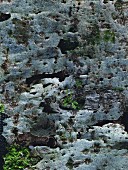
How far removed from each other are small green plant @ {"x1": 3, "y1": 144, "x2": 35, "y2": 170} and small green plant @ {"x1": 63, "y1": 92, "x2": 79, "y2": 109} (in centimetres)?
28

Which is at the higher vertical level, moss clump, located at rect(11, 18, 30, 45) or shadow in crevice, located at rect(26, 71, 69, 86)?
moss clump, located at rect(11, 18, 30, 45)

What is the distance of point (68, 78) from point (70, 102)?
0.11 m

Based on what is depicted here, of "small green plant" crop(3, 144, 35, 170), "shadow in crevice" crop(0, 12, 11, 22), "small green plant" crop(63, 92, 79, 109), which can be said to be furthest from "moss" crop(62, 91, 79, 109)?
→ "shadow in crevice" crop(0, 12, 11, 22)

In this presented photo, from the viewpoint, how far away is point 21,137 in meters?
2.21

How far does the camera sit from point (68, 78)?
7.18 feet

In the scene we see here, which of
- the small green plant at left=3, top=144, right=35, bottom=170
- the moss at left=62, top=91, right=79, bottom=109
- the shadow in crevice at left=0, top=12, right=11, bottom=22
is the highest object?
the shadow in crevice at left=0, top=12, right=11, bottom=22

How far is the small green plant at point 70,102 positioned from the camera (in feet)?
7.23

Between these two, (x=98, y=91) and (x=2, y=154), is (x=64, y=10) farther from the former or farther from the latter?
(x=2, y=154)

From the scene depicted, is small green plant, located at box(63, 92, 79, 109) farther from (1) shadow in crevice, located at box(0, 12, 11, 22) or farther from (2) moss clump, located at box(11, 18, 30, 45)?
(1) shadow in crevice, located at box(0, 12, 11, 22)

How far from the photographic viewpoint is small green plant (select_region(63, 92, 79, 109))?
7.23ft

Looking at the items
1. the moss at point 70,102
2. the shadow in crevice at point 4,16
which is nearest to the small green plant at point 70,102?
the moss at point 70,102

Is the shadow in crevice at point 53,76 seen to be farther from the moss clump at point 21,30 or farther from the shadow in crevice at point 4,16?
the shadow in crevice at point 4,16

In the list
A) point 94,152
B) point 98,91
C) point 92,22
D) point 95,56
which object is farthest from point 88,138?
point 92,22

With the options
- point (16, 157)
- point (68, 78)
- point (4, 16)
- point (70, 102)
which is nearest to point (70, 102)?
point (70, 102)
